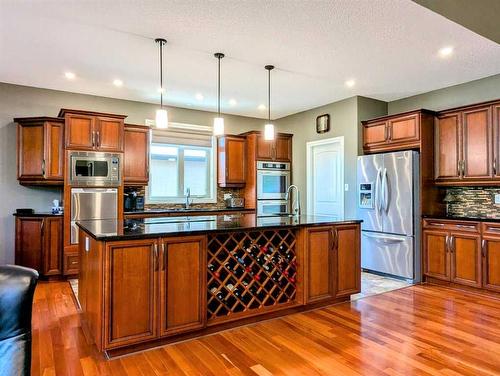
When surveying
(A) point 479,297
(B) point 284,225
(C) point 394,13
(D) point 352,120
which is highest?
(C) point 394,13

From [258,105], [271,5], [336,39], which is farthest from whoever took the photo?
[258,105]

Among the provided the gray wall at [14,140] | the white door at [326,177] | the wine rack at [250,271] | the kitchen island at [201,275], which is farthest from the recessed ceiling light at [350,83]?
the gray wall at [14,140]

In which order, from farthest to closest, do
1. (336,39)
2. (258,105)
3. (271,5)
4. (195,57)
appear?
(258,105), (195,57), (336,39), (271,5)

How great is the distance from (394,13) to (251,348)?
288 centimetres

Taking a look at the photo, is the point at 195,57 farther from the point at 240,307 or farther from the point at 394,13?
the point at 240,307

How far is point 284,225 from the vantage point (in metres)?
3.16

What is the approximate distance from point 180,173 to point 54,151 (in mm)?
2106

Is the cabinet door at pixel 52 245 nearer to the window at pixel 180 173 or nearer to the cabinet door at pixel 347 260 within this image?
the window at pixel 180 173

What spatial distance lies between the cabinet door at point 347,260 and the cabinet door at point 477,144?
1.85m

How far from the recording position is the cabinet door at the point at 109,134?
477 cm

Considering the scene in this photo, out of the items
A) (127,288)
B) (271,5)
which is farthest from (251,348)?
(271,5)

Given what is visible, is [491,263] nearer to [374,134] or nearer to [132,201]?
[374,134]

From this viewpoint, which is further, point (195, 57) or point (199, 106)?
point (199, 106)

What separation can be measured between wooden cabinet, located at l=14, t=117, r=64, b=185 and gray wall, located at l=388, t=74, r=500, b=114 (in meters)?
5.07
